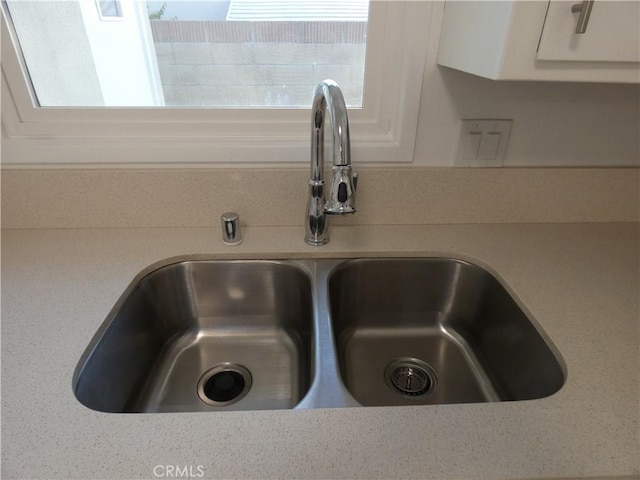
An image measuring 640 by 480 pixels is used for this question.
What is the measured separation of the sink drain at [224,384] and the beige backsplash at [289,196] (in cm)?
38

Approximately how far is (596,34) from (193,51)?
817 mm

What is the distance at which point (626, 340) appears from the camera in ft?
2.22

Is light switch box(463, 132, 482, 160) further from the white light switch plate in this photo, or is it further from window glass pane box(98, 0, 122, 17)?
window glass pane box(98, 0, 122, 17)

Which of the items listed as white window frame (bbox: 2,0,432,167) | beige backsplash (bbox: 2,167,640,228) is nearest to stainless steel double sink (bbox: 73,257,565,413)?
beige backsplash (bbox: 2,167,640,228)

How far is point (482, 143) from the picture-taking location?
0.97 m

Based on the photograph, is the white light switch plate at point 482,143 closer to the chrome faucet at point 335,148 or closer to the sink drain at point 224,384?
the chrome faucet at point 335,148

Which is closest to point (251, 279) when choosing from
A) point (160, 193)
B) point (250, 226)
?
point (250, 226)

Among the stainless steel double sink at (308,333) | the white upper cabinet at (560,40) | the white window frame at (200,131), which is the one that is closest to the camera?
the white upper cabinet at (560,40)

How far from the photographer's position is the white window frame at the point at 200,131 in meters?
0.91

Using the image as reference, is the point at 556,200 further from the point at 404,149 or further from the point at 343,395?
the point at 343,395

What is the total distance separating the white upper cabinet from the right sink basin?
1.45 ft

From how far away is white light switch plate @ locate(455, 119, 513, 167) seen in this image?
0.95 metres

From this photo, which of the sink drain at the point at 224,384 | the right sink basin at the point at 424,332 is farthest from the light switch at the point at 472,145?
the sink drain at the point at 224,384

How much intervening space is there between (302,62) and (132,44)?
41 centimetres
